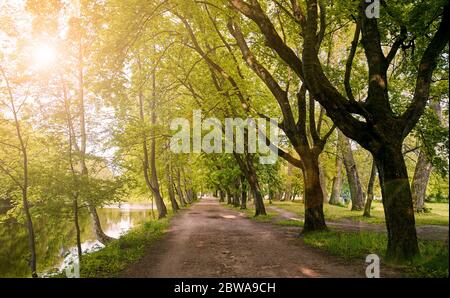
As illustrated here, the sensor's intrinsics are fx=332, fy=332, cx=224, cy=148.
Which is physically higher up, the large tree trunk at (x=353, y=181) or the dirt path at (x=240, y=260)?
the large tree trunk at (x=353, y=181)

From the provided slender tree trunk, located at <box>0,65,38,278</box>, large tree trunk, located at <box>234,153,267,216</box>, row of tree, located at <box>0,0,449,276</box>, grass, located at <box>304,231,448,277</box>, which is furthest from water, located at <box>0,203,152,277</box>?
large tree trunk, located at <box>234,153,267,216</box>

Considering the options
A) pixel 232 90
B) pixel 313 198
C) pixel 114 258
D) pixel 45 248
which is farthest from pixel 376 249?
pixel 45 248

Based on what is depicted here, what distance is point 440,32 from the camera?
757 cm

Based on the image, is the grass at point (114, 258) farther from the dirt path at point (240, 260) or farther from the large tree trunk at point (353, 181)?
the large tree trunk at point (353, 181)

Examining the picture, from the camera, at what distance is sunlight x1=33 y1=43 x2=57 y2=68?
1307cm

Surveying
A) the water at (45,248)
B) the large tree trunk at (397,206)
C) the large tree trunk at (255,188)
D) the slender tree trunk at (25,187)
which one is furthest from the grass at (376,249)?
the large tree trunk at (255,188)

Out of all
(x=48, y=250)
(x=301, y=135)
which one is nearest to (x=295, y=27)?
(x=301, y=135)

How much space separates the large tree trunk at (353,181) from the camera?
86.8 ft

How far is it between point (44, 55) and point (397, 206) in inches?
536

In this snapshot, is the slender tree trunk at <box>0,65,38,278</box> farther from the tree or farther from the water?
the tree

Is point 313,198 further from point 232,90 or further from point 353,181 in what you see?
point 353,181

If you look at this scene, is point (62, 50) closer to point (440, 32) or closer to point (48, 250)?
point (48, 250)

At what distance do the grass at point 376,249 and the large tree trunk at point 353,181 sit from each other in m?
15.5
